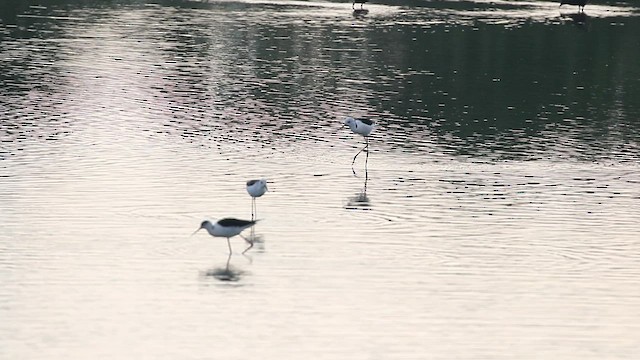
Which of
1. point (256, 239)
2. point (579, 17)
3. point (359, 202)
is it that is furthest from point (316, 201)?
point (579, 17)

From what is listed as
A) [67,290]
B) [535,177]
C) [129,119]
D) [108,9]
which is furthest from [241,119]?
→ [108,9]

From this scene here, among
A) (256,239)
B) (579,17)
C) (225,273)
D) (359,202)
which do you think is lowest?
(579,17)

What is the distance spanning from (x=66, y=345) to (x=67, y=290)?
2.70 meters

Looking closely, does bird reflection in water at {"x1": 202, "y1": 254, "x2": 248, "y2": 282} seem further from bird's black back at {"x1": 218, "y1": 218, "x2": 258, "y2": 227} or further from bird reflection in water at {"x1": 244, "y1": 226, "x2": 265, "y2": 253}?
bird reflection in water at {"x1": 244, "y1": 226, "x2": 265, "y2": 253}

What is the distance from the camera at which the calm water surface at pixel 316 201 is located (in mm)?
19953

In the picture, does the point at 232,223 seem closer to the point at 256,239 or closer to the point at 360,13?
the point at 256,239

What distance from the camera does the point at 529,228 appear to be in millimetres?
26578

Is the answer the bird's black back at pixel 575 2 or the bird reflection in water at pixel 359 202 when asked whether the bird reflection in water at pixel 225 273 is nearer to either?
the bird reflection in water at pixel 359 202

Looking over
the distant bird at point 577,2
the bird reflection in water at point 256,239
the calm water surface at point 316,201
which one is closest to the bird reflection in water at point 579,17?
the distant bird at point 577,2

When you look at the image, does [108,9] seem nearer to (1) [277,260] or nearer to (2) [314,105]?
(2) [314,105]

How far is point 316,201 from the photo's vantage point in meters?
28.3

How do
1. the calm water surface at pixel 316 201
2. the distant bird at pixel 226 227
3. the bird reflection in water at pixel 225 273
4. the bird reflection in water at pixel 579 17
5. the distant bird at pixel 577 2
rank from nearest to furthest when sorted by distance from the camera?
1. the calm water surface at pixel 316 201
2. the bird reflection in water at pixel 225 273
3. the distant bird at pixel 226 227
4. the bird reflection in water at pixel 579 17
5. the distant bird at pixel 577 2

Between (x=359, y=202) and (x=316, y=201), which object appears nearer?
(x=316, y=201)

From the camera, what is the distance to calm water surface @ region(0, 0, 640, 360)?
19953 mm
